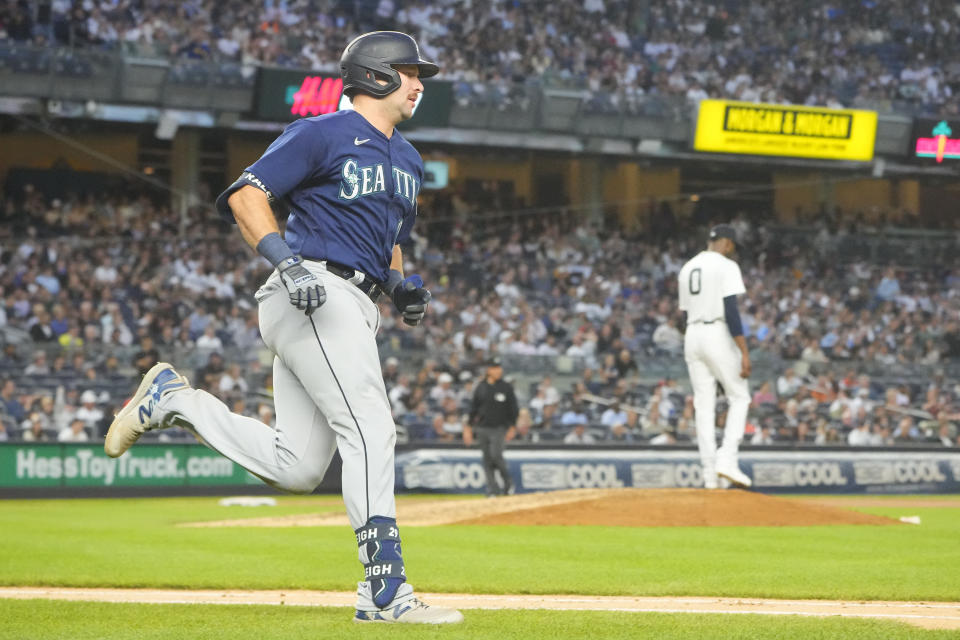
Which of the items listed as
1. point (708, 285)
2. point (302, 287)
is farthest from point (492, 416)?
point (302, 287)

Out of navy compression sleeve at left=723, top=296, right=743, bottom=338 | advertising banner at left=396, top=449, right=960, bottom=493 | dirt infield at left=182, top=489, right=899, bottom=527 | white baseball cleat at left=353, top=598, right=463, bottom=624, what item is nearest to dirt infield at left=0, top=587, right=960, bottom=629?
white baseball cleat at left=353, top=598, right=463, bottom=624

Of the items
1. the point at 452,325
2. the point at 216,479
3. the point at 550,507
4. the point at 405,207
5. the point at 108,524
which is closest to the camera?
the point at 405,207

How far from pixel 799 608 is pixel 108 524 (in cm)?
920

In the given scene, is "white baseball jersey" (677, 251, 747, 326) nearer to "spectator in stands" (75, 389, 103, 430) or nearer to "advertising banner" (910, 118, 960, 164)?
"spectator in stands" (75, 389, 103, 430)

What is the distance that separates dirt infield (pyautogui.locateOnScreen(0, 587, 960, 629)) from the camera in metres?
6.34

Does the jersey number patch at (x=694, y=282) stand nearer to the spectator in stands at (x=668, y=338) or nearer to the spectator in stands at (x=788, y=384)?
the spectator in stands at (x=788, y=384)

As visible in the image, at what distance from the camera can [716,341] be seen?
41.3 feet

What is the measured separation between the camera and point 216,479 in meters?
20.9

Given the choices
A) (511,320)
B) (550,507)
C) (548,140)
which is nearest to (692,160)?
(548,140)

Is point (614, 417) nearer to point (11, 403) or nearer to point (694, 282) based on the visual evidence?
point (11, 403)

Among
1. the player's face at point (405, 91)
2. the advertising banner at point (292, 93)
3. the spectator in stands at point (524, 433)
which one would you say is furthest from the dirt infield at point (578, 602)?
the advertising banner at point (292, 93)

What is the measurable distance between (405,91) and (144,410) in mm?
1765

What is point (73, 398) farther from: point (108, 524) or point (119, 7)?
point (119, 7)

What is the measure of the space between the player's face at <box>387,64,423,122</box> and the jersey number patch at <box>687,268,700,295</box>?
7.11 meters
